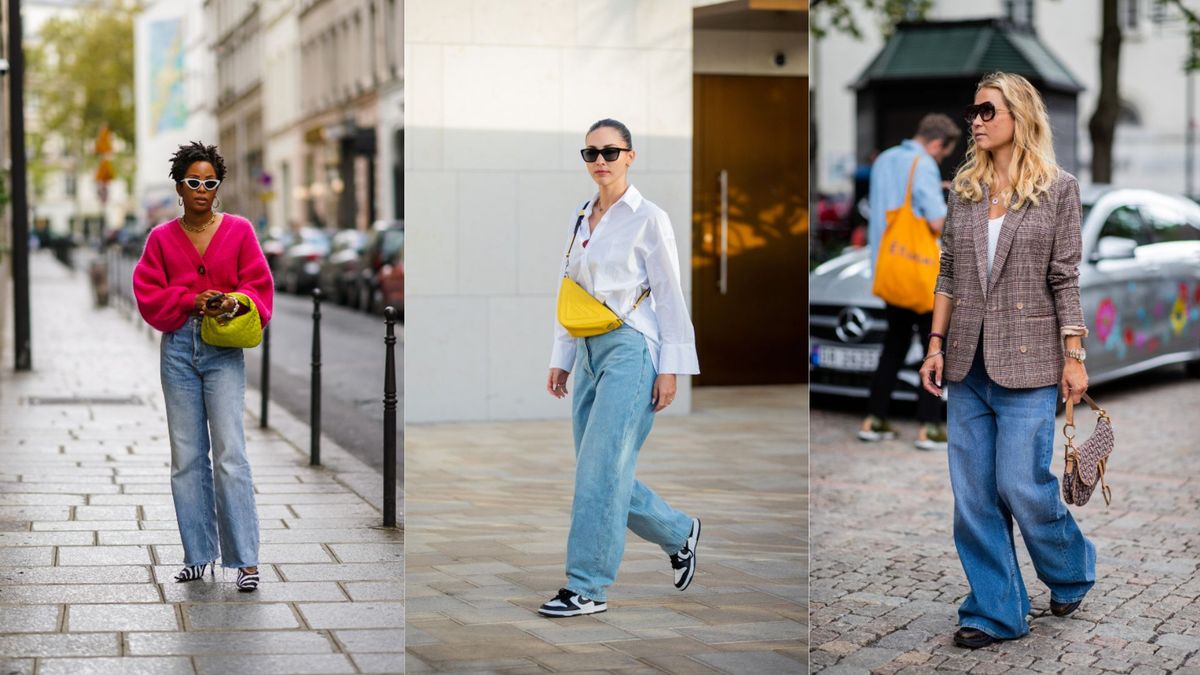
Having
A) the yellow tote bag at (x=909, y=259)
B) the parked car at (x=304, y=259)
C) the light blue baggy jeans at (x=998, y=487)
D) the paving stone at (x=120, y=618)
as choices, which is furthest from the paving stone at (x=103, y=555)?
the parked car at (x=304, y=259)

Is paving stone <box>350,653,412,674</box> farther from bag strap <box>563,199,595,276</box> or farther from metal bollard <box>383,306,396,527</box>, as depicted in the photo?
metal bollard <box>383,306,396,527</box>

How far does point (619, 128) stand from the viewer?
426 cm

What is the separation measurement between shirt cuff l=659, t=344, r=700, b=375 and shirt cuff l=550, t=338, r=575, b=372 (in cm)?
28

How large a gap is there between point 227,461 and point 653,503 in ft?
7.55

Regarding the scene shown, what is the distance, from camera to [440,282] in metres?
4.16

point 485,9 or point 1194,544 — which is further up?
point 485,9

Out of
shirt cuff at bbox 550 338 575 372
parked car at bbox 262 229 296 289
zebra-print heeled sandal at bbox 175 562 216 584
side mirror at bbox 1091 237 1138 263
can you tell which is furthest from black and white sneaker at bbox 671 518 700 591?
parked car at bbox 262 229 296 289

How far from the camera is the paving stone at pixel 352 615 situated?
5.59 metres

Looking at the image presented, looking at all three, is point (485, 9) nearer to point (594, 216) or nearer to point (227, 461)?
point (594, 216)

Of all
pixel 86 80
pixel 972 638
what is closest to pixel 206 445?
pixel 972 638

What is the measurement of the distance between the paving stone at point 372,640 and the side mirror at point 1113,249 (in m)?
7.55

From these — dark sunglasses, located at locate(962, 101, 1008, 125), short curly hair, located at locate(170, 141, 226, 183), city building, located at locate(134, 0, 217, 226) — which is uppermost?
city building, located at locate(134, 0, 217, 226)

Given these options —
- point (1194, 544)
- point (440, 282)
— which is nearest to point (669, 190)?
point (440, 282)

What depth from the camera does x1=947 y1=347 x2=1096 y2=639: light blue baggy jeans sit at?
551 cm
